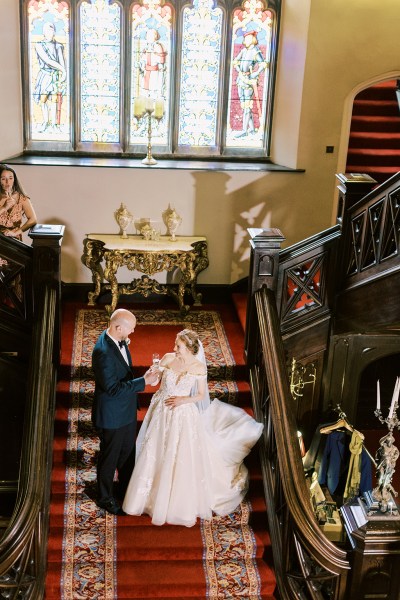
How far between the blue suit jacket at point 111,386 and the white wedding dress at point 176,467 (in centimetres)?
25

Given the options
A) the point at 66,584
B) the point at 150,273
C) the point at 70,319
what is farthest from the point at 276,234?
the point at 66,584

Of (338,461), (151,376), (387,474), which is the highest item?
(151,376)

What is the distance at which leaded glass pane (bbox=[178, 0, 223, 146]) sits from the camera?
9805 mm

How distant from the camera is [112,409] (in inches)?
263

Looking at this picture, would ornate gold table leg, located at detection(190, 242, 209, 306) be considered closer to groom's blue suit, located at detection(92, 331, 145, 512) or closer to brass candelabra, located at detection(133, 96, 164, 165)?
brass candelabra, located at detection(133, 96, 164, 165)

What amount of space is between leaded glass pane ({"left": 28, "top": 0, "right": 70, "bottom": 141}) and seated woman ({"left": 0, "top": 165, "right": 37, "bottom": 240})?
1784 millimetres

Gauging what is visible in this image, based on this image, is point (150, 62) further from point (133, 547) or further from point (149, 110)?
point (133, 547)

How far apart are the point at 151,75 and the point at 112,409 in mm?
4611

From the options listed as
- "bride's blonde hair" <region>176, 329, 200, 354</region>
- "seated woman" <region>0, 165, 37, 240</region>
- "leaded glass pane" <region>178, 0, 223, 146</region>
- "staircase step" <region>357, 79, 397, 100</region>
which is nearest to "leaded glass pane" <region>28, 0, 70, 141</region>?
"leaded glass pane" <region>178, 0, 223, 146</region>

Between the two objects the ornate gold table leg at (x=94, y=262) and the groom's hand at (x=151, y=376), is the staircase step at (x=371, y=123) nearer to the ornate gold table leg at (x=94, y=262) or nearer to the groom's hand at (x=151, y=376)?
the ornate gold table leg at (x=94, y=262)

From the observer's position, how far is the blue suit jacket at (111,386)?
6.61 metres

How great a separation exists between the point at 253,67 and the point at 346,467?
181 inches

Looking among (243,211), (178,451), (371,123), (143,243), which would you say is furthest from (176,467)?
(371,123)

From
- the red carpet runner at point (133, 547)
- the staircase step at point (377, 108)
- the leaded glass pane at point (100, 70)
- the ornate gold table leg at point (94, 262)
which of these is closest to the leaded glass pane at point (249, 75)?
the leaded glass pane at point (100, 70)
